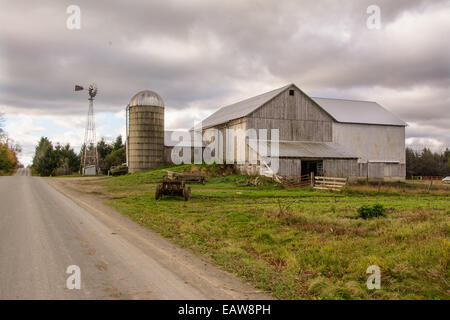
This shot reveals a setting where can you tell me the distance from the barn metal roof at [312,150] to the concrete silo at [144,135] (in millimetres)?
15660

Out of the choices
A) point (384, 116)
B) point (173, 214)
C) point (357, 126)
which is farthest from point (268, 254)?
point (384, 116)

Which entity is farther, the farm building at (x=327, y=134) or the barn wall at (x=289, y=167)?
the farm building at (x=327, y=134)

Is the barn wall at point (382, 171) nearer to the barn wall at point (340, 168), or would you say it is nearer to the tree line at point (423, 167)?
the barn wall at point (340, 168)

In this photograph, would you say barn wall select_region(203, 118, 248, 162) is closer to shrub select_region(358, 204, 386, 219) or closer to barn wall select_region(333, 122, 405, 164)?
barn wall select_region(333, 122, 405, 164)

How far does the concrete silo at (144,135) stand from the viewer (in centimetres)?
4569

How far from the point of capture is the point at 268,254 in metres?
8.58

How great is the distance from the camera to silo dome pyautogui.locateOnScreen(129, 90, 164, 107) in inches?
1818

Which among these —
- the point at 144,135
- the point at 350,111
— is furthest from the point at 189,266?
the point at 350,111

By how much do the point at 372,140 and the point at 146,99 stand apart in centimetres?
2781

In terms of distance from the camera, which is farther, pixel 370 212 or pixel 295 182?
pixel 295 182

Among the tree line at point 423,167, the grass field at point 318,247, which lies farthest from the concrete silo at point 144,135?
the tree line at point 423,167

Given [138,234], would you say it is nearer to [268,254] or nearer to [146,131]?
[268,254]

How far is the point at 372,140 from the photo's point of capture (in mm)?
42281

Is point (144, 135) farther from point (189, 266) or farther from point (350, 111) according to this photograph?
point (189, 266)
